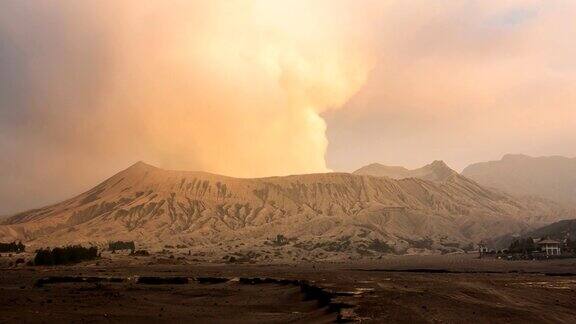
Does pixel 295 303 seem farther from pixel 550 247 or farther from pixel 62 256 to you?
pixel 550 247

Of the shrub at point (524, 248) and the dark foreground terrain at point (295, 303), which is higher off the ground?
the shrub at point (524, 248)

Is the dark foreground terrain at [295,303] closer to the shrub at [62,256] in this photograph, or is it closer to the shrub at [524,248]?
the shrub at [62,256]

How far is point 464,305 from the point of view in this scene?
34625 millimetres

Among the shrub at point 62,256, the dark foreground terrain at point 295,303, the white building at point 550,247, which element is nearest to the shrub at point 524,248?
the white building at point 550,247

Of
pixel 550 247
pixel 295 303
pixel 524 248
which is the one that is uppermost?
pixel 524 248

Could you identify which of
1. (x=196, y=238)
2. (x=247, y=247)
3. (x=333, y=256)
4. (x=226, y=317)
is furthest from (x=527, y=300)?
(x=196, y=238)

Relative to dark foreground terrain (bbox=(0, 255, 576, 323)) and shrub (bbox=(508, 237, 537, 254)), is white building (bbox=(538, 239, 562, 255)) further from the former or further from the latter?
dark foreground terrain (bbox=(0, 255, 576, 323))

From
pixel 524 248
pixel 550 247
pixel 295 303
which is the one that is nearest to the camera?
pixel 295 303

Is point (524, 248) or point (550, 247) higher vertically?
point (524, 248)

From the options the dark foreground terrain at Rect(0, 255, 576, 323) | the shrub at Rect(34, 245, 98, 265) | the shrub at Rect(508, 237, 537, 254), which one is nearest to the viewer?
the dark foreground terrain at Rect(0, 255, 576, 323)

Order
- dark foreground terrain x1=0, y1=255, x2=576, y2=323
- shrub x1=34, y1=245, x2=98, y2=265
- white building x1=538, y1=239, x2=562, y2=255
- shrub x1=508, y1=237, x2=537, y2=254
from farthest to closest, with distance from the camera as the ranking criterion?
shrub x1=508, y1=237, x2=537, y2=254
white building x1=538, y1=239, x2=562, y2=255
shrub x1=34, y1=245, x2=98, y2=265
dark foreground terrain x1=0, y1=255, x2=576, y2=323

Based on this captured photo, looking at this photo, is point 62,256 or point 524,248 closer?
point 62,256

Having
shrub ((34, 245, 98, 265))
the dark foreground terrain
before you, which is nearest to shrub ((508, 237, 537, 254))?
the dark foreground terrain

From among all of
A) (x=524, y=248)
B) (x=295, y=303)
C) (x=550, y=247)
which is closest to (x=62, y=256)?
(x=295, y=303)
